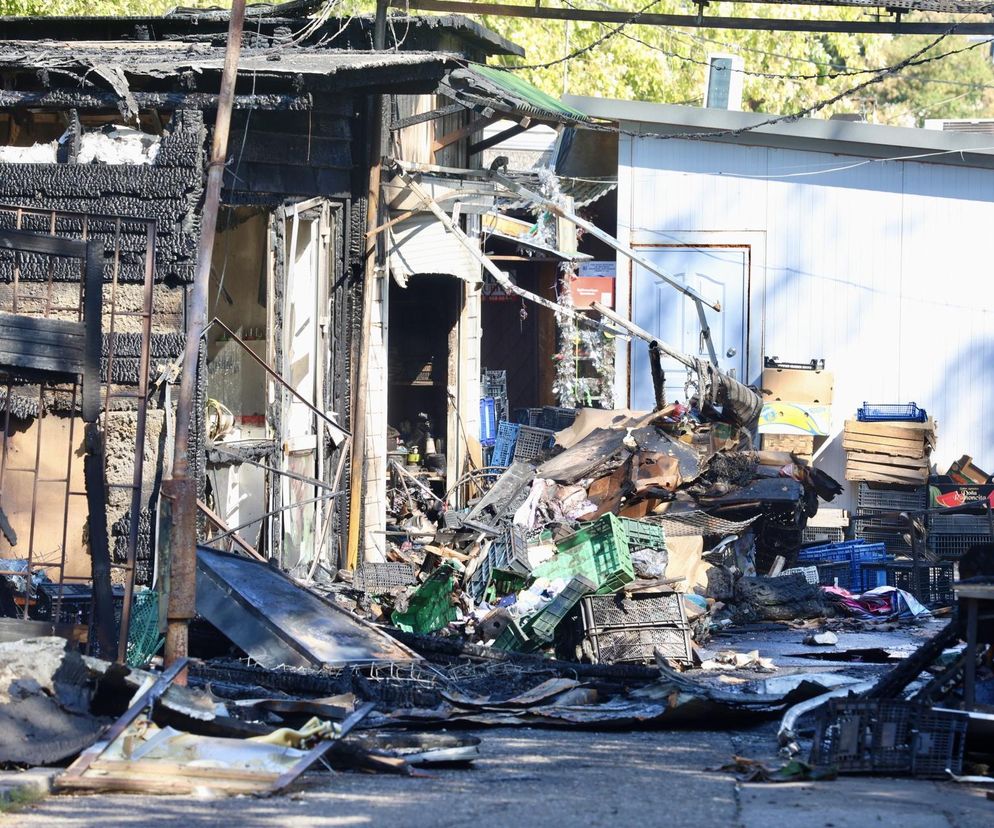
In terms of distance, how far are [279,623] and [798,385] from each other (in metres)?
10.3

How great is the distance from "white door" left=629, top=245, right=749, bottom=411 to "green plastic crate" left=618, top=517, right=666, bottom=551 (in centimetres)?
675

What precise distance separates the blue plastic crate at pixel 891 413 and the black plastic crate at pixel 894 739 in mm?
11224

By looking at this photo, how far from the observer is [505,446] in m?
17.6

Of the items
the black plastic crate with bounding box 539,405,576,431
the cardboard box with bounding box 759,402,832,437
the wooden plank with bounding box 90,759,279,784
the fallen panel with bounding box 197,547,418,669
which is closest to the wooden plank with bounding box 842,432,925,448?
the cardboard box with bounding box 759,402,832,437

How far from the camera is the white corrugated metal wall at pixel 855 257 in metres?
18.0

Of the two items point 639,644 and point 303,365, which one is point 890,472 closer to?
point 303,365

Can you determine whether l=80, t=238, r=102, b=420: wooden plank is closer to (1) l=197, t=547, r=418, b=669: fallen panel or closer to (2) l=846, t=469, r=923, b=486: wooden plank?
(1) l=197, t=547, r=418, b=669: fallen panel

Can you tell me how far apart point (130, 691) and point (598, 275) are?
17728 mm

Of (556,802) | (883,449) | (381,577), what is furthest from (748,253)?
(556,802)

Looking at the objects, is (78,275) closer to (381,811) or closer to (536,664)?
(536,664)

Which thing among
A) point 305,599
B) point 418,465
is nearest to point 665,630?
point 305,599

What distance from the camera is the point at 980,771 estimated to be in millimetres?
6504

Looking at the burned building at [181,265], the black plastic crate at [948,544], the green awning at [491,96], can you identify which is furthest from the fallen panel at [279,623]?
the black plastic crate at [948,544]

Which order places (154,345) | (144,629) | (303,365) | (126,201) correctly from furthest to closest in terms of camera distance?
(303,365) < (126,201) < (154,345) < (144,629)
